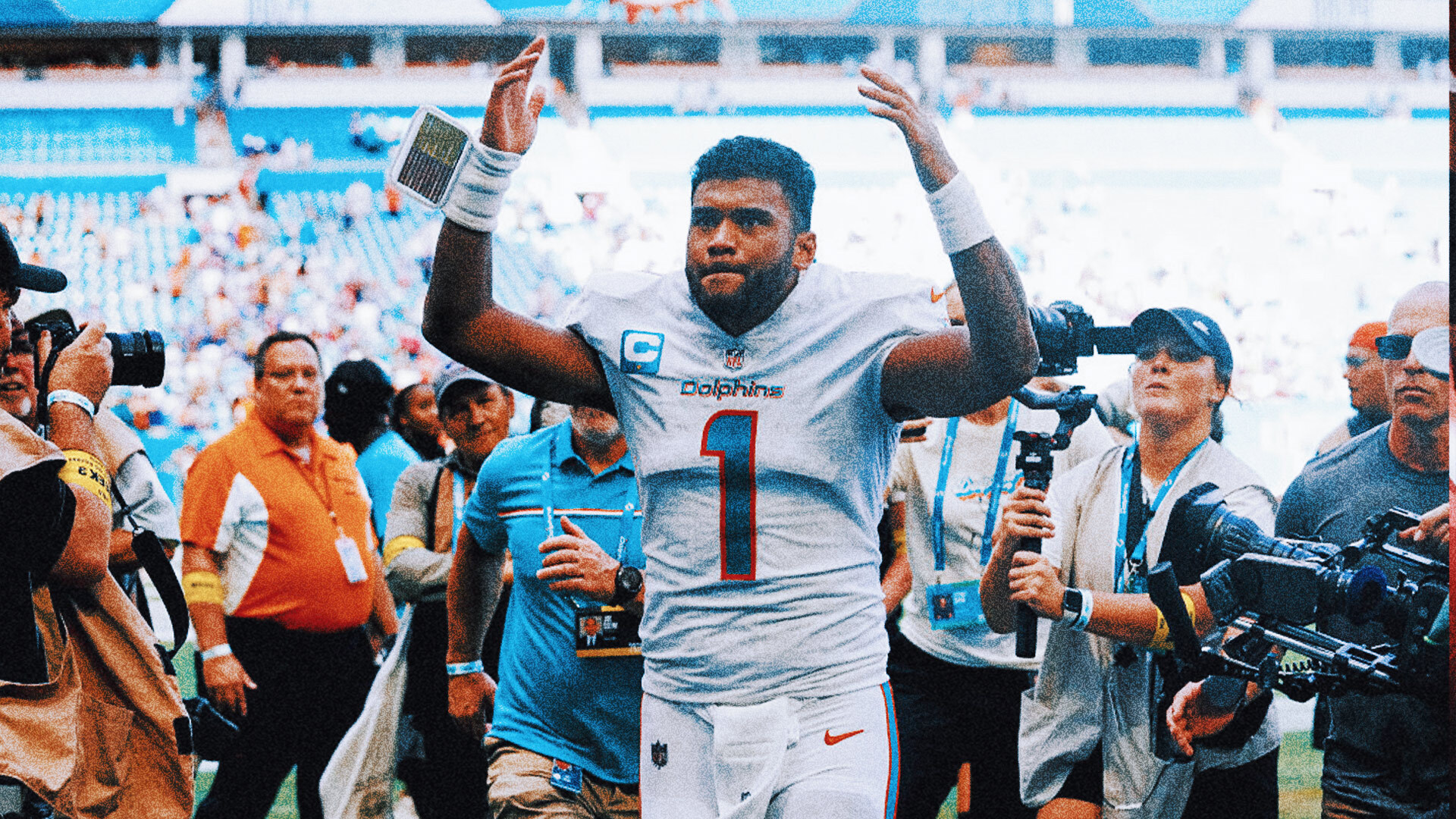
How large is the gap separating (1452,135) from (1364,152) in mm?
19989

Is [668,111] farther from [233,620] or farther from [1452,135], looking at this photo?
[1452,135]

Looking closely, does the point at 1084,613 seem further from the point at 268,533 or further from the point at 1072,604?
the point at 268,533

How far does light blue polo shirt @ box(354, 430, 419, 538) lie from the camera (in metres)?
5.62

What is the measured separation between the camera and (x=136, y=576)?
4.11 meters

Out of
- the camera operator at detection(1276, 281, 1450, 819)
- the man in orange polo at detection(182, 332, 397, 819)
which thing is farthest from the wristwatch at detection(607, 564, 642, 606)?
the man in orange polo at detection(182, 332, 397, 819)

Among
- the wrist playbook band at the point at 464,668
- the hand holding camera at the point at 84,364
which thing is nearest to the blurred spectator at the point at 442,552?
the wrist playbook band at the point at 464,668

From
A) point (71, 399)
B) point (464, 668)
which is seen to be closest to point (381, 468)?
point (464, 668)

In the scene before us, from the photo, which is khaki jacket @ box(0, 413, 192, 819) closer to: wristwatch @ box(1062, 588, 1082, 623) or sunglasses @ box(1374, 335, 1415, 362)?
wristwatch @ box(1062, 588, 1082, 623)

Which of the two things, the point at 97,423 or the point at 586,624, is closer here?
the point at 586,624

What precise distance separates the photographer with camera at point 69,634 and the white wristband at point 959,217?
166 centimetres

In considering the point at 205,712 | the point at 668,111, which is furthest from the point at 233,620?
the point at 668,111

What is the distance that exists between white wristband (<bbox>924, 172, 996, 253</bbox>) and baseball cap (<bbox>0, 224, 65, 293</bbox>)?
185cm

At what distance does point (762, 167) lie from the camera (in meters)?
2.34

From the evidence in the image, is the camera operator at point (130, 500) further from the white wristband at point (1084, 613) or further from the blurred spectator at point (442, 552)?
the white wristband at point (1084, 613)
